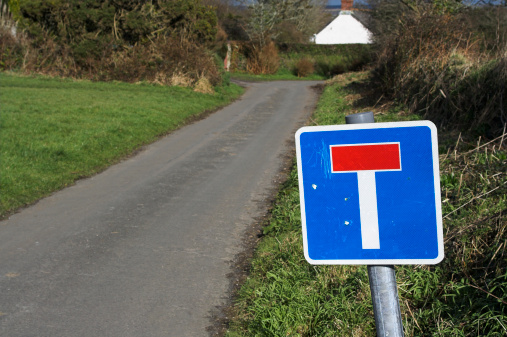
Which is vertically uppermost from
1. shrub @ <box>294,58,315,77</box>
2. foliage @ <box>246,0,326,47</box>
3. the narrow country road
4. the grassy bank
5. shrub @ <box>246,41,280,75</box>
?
foliage @ <box>246,0,326,47</box>

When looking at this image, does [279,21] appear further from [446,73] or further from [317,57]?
[446,73]

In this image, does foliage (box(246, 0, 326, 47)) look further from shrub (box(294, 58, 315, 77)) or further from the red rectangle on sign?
the red rectangle on sign

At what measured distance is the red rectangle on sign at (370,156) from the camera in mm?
1732

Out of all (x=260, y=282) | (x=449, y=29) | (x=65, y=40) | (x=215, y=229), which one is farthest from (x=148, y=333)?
(x=65, y=40)

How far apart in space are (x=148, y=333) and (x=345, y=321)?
1.60 m

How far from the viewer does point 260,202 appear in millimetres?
8539

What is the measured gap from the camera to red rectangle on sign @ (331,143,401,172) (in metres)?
1.73

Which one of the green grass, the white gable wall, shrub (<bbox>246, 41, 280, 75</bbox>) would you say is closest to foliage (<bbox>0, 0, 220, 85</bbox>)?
the green grass

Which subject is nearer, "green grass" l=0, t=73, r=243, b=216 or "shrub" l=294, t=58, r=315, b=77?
"green grass" l=0, t=73, r=243, b=216

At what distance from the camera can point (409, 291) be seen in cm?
423

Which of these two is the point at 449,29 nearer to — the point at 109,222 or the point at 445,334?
the point at 109,222

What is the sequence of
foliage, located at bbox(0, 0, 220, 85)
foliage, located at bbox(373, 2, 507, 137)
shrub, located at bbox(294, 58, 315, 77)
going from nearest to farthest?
1. foliage, located at bbox(373, 2, 507, 137)
2. foliage, located at bbox(0, 0, 220, 85)
3. shrub, located at bbox(294, 58, 315, 77)

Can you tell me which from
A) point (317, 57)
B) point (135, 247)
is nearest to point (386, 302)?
point (135, 247)

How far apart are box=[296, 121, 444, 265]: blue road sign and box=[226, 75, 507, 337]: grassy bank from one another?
203cm
